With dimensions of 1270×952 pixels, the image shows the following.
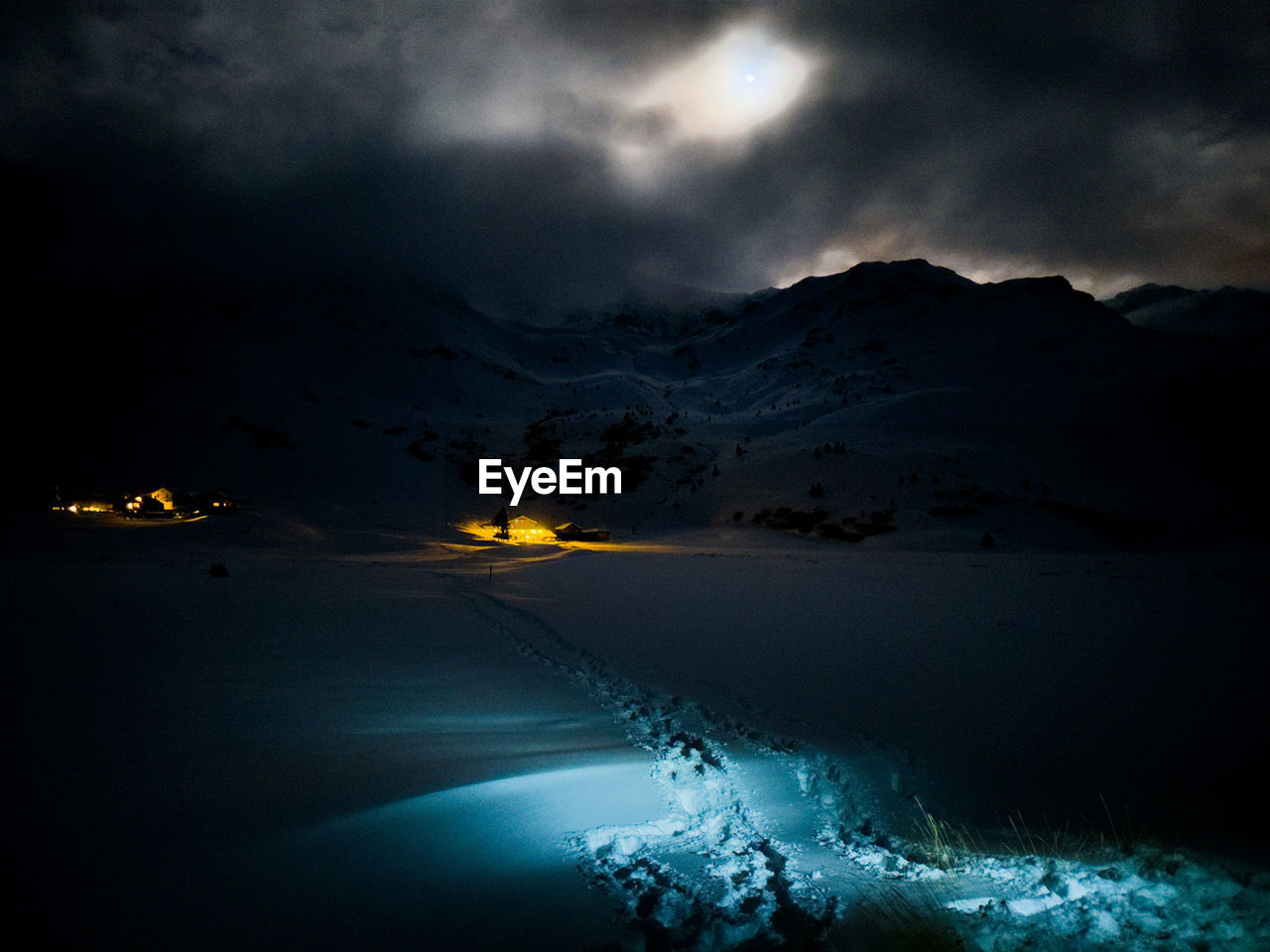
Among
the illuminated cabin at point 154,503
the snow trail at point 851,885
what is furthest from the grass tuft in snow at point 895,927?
the illuminated cabin at point 154,503

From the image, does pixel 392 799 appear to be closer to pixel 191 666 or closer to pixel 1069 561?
pixel 191 666

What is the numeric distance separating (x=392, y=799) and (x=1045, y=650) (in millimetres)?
8131

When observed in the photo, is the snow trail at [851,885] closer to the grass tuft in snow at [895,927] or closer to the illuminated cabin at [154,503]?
the grass tuft in snow at [895,927]

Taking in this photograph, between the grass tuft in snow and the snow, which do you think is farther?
the snow

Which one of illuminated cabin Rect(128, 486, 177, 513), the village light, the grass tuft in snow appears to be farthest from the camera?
the village light

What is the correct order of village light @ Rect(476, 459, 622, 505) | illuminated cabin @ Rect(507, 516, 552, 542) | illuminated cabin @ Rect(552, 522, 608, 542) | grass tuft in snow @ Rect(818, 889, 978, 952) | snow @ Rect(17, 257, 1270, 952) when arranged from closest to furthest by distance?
grass tuft in snow @ Rect(818, 889, 978, 952)
snow @ Rect(17, 257, 1270, 952)
illuminated cabin @ Rect(552, 522, 608, 542)
illuminated cabin @ Rect(507, 516, 552, 542)
village light @ Rect(476, 459, 622, 505)

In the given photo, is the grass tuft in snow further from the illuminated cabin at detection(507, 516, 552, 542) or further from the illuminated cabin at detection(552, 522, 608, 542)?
the illuminated cabin at detection(507, 516, 552, 542)

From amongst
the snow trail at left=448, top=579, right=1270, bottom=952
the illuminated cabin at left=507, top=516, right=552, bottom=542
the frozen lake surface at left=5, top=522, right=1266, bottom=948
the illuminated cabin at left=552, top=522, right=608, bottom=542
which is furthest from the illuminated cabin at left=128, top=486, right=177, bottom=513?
the snow trail at left=448, top=579, right=1270, bottom=952

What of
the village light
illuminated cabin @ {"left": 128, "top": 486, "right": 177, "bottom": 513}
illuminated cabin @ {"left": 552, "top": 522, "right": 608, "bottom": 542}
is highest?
the village light

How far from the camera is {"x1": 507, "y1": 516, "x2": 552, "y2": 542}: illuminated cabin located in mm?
29578

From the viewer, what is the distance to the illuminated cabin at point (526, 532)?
29578 millimetres

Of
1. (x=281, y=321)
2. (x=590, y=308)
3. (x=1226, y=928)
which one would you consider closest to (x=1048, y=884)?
(x=1226, y=928)

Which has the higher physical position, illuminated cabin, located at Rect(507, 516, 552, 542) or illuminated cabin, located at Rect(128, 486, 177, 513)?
illuminated cabin, located at Rect(128, 486, 177, 513)

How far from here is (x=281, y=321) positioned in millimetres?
63344
